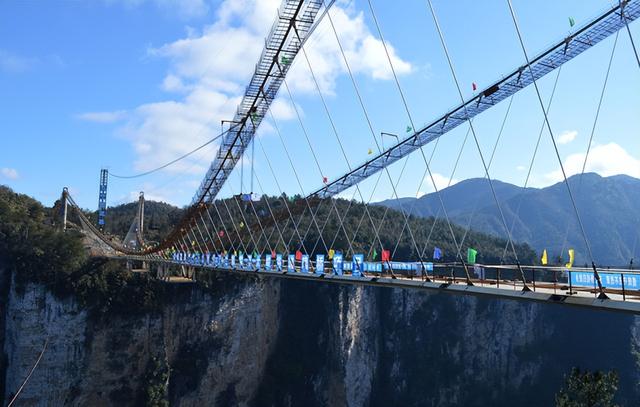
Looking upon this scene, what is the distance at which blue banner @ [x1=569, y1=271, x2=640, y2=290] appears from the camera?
14656 mm

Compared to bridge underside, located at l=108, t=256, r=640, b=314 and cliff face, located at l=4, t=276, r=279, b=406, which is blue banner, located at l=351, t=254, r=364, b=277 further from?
cliff face, located at l=4, t=276, r=279, b=406

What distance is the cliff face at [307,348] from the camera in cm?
5297

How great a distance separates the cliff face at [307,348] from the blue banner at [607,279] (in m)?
50.0

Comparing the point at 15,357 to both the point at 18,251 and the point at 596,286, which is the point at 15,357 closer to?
the point at 18,251

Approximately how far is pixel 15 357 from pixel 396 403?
190ft

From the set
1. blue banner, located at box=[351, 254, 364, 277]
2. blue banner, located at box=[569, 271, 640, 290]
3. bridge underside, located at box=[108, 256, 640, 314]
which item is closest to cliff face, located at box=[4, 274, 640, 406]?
bridge underside, located at box=[108, 256, 640, 314]

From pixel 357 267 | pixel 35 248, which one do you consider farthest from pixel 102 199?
pixel 357 267

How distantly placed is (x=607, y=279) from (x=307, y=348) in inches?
2461

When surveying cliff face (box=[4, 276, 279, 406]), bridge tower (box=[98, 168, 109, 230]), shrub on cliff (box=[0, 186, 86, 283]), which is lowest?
cliff face (box=[4, 276, 279, 406])

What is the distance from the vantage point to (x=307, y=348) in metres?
74.5

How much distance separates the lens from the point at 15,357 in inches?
2018

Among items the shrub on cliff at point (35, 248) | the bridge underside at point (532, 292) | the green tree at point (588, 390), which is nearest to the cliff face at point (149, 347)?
the shrub on cliff at point (35, 248)

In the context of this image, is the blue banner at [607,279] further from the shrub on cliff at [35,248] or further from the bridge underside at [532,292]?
the shrub on cliff at [35,248]

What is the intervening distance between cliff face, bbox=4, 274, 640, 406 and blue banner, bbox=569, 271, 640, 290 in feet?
164
